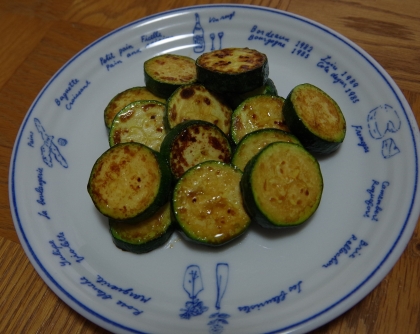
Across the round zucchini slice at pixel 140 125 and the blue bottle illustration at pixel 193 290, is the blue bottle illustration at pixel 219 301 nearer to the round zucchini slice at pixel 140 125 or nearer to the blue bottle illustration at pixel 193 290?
the blue bottle illustration at pixel 193 290

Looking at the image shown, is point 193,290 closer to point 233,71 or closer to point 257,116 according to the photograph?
point 257,116

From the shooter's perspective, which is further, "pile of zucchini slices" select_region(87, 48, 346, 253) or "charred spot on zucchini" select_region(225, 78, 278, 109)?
"charred spot on zucchini" select_region(225, 78, 278, 109)

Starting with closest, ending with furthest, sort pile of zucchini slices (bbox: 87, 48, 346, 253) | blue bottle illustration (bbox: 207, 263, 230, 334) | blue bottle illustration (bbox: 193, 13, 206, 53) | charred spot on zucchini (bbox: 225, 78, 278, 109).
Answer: blue bottle illustration (bbox: 207, 263, 230, 334), pile of zucchini slices (bbox: 87, 48, 346, 253), charred spot on zucchini (bbox: 225, 78, 278, 109), blue bottle illustration (bbox: 193, 13, 206, 53)

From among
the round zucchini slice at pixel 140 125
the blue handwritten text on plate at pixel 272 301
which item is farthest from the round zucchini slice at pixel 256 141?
the blue handwritten text on plate at pixel 272 301

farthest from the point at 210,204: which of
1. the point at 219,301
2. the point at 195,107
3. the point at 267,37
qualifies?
the point at 267,37

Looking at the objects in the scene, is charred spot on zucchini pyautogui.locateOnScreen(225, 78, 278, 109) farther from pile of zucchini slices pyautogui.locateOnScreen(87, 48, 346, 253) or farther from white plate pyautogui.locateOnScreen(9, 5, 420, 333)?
white plate pyautogui.locateOnScreen(9, 5, 420, 333)

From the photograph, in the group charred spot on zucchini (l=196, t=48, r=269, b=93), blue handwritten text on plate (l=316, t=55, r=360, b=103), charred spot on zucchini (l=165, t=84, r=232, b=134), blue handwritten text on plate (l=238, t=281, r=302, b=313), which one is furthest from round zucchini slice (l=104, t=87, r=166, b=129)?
blue handwritten text on plate (l=238, t=281, r=302, b=313)

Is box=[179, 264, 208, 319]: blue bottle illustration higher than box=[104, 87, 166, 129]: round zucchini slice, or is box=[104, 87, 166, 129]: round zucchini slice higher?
box=[104, 87, 166, 129]: round zucchini slice
